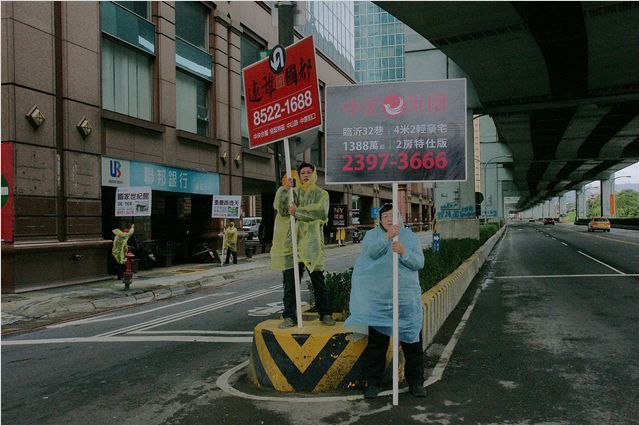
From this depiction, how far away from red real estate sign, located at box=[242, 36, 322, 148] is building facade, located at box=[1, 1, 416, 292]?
0.54m

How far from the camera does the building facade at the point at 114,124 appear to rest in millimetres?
13609

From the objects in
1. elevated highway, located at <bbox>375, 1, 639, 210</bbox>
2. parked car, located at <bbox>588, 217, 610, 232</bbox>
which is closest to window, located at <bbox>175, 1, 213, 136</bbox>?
elevated highway, located at <bbox>375, 1, 639, 210</bbox>

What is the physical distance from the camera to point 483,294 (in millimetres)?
12508

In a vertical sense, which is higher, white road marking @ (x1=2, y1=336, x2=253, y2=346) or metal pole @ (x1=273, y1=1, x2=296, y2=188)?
metal pole @ (x1=273, y1=1, x2=296, y2=188)

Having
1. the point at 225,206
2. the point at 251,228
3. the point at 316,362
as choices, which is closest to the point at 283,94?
the point at 316,362

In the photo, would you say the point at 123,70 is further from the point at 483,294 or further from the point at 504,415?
the point at 504,415

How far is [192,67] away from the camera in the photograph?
2145 centimetres

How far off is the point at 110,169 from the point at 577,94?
19372mm

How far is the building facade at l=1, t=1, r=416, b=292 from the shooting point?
13.6 meters

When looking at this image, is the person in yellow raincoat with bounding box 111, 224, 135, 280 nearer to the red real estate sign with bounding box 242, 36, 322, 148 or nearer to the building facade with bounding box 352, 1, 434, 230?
the red real estate sign with bounding box 242, 36, 322, 148

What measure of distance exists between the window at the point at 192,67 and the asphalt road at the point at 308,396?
11812mm

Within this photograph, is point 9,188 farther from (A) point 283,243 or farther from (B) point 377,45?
(B) point 377,45

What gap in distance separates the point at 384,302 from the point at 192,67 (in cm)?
1870

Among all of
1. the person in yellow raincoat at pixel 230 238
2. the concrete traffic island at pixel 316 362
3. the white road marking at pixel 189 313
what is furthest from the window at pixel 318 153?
the concrete traffic island at pixel 316 362
